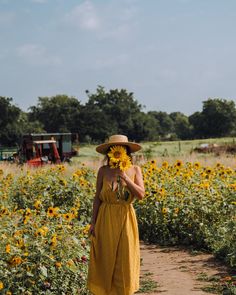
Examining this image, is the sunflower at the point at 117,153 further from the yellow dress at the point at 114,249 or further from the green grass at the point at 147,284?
the green grass at the point at 147,284

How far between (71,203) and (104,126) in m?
47.1

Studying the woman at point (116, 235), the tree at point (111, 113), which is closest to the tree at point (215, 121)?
the tree at point (111, 113)

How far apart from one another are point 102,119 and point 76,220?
168ft

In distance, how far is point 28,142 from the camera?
20.6 metres

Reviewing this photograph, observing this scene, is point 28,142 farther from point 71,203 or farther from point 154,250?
point 154,250

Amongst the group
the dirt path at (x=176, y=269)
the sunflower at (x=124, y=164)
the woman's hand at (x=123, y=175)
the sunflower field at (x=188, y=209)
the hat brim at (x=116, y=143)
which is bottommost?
the dirt path at (x=176, y=269)

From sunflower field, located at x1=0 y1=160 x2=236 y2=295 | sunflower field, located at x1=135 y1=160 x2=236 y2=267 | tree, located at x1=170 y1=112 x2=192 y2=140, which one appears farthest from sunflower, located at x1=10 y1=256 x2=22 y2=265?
tree, located at x1=170 y1=112 x2=192 y2=140

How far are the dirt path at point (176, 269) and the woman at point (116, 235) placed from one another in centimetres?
103

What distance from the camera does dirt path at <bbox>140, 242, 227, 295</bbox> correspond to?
484 cm

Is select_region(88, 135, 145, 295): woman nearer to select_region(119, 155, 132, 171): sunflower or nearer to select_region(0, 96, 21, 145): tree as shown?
select_region(119, 155, 132, 171): sunflower

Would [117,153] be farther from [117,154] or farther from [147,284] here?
[147,284]

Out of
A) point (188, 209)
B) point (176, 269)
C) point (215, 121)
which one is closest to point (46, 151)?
point (188, 209)

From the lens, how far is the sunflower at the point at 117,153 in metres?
3.71

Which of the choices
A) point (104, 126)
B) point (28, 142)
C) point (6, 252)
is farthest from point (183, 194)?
point (104, 126)
